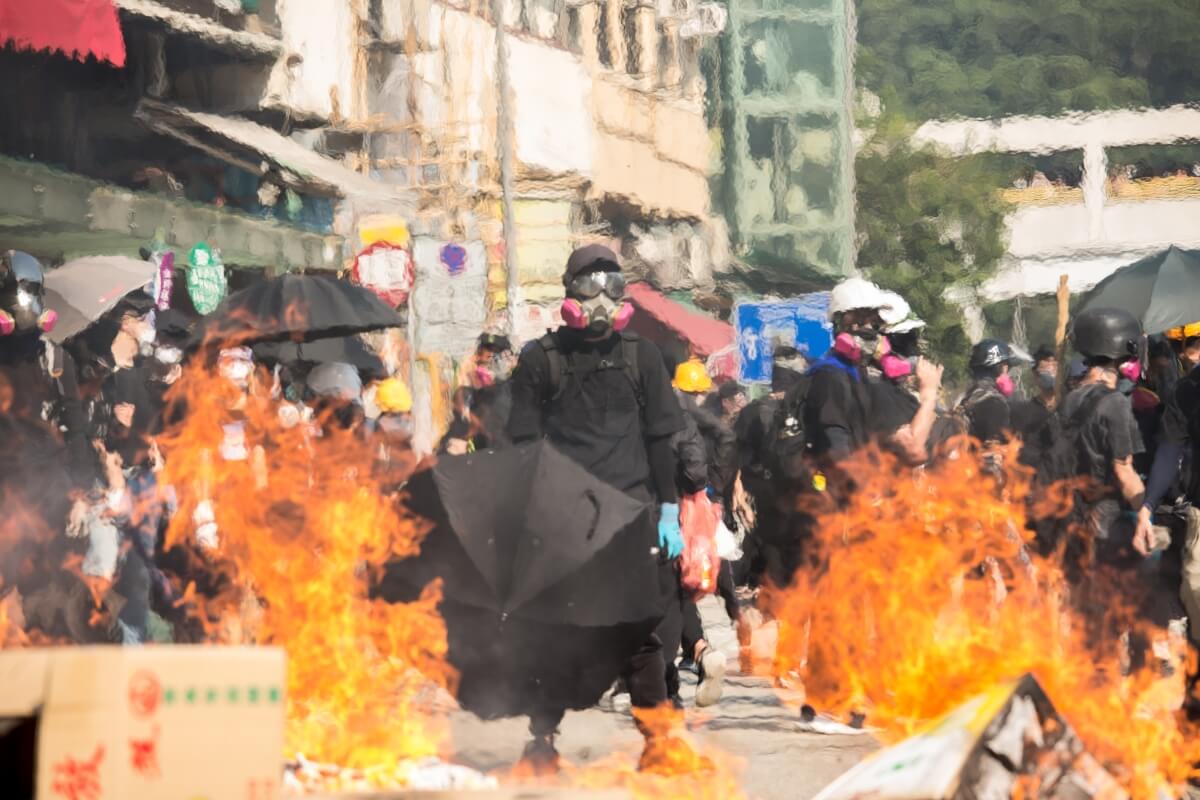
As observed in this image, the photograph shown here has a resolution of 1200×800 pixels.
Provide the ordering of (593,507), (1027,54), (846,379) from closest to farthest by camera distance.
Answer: (593,507), (846,379), (1027,54)

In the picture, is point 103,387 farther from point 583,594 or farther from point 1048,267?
point 1048,267

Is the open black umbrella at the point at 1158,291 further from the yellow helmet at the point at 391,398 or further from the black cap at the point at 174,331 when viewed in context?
the black cap at the point at 174,331

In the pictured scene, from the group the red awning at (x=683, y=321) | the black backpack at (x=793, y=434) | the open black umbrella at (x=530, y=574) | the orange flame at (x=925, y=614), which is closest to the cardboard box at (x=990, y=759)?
the orange flame at (x=925, y=614)

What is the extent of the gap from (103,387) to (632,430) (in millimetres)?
4390

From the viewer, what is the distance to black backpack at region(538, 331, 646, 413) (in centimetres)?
851

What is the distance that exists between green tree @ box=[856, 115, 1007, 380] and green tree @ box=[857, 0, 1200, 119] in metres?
7.87

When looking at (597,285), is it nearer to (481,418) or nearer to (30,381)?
(30,381)

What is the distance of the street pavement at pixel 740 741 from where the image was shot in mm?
8469

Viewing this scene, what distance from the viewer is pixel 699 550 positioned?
9508mm

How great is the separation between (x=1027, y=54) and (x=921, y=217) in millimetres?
19121

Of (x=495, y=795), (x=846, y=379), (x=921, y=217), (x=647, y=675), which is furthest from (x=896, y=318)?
(x=921, y=217)

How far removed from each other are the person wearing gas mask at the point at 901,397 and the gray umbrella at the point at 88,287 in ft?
26.5

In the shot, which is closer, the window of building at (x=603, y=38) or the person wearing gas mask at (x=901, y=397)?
the person wearing gas mask at (x=901, y=397)

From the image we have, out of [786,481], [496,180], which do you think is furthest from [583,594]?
[496,180]
